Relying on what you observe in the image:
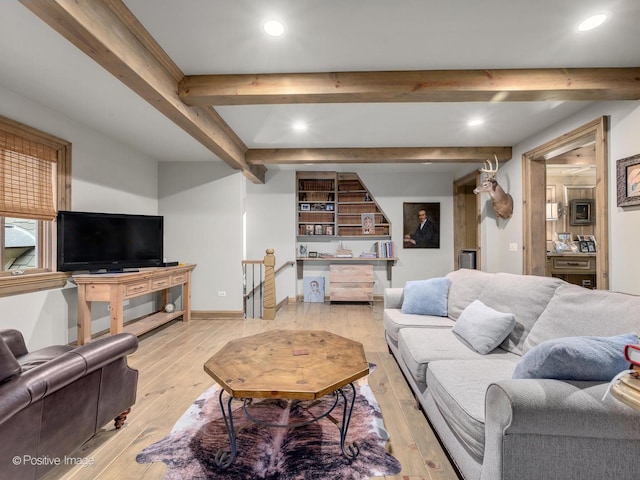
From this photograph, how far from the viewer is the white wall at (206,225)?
4.87 metres

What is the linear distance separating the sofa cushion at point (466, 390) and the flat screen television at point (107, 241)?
3.65 m

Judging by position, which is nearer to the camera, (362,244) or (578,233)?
(578,233)

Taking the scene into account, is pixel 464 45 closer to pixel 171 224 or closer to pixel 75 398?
pixel 75 398

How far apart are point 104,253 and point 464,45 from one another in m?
4.14

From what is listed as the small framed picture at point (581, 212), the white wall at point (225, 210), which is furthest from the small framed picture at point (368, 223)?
the small framed picture at point (581, 212)

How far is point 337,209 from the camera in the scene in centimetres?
633

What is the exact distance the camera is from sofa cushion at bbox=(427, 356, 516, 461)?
4.41ft

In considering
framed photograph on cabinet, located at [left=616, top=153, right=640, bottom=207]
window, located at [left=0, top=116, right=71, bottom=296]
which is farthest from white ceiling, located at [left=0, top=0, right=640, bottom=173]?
framed photograph on cabinet, located at [left=616, top=153, right=640, bottom=207]

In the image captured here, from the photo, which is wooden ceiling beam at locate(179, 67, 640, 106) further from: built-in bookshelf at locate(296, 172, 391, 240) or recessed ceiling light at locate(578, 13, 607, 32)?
built-in bookshelf at locate(296, 172, 391, 240)

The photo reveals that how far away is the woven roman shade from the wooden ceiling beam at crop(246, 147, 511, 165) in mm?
2417

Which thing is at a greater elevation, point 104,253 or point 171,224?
point 171,224

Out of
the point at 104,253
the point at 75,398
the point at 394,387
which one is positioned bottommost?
the point at 394,387

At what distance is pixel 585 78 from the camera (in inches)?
98.0

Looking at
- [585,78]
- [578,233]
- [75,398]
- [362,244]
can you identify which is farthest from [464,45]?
[578,233]
